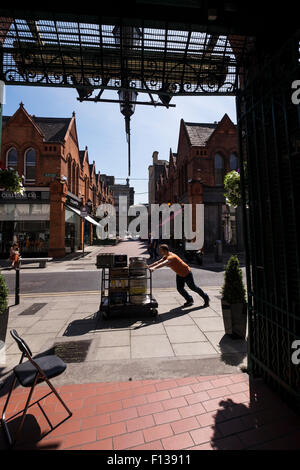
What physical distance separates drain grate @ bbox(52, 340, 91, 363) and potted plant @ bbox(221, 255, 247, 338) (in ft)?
8.97

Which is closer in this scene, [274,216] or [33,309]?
[274,216]

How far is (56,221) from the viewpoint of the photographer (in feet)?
61.7

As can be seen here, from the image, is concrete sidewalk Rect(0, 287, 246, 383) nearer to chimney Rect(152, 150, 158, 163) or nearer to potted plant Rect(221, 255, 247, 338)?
potted plant Rect(221, 255, 247, 338)

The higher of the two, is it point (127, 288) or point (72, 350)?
point (127, 288)

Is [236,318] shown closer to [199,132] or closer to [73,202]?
[73,202]

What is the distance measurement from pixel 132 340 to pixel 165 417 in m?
2.06

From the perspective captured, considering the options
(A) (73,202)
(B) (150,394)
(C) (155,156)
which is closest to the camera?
(B) (150,394)

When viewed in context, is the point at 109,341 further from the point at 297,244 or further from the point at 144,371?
the point at 297,244

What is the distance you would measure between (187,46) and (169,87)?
0.68 metres

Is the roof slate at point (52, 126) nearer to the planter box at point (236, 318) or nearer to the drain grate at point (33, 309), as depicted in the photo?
the drain grate at point (33, 309)

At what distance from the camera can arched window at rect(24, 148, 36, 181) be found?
19.2m

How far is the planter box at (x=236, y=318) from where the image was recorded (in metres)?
4.45

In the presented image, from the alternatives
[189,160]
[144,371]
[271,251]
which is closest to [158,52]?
[271,251]

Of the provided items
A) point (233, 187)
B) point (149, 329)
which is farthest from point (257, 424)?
point (233, 187)
